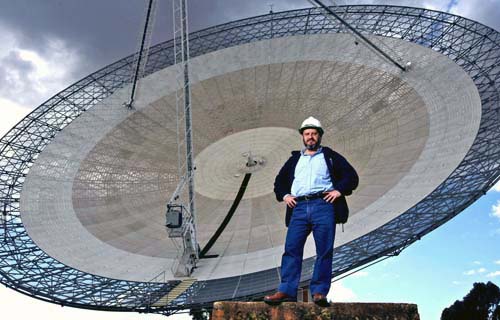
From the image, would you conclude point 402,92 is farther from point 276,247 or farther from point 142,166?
point 142,166

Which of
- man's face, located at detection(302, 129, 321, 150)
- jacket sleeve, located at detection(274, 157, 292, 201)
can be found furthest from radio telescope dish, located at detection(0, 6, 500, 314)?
man's face, located at detection(302, 129, 321, 150)

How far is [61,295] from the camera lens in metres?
22.2

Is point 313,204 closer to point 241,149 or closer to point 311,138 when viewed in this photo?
point 311,138

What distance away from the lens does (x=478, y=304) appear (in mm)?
58750

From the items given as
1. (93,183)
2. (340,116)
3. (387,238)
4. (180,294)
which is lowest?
(180,294)

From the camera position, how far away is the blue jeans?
5812 mm

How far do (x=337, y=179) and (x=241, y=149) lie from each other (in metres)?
20.1

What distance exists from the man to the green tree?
198ft

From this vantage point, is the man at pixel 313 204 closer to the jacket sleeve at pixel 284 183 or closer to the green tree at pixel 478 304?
the jacket sleeve at pixel 284 183

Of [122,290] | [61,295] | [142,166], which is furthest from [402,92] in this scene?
[61,295]

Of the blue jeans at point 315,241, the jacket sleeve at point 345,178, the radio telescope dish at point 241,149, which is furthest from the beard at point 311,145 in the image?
the radio telescope dish at point 241,149

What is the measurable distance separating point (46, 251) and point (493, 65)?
76.7ft

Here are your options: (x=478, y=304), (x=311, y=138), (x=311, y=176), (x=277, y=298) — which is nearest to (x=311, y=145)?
(x=311, y=138)

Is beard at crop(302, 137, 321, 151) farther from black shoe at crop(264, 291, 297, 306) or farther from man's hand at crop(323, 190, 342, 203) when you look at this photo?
black shoe at crop(264, 291, 297, 306)
